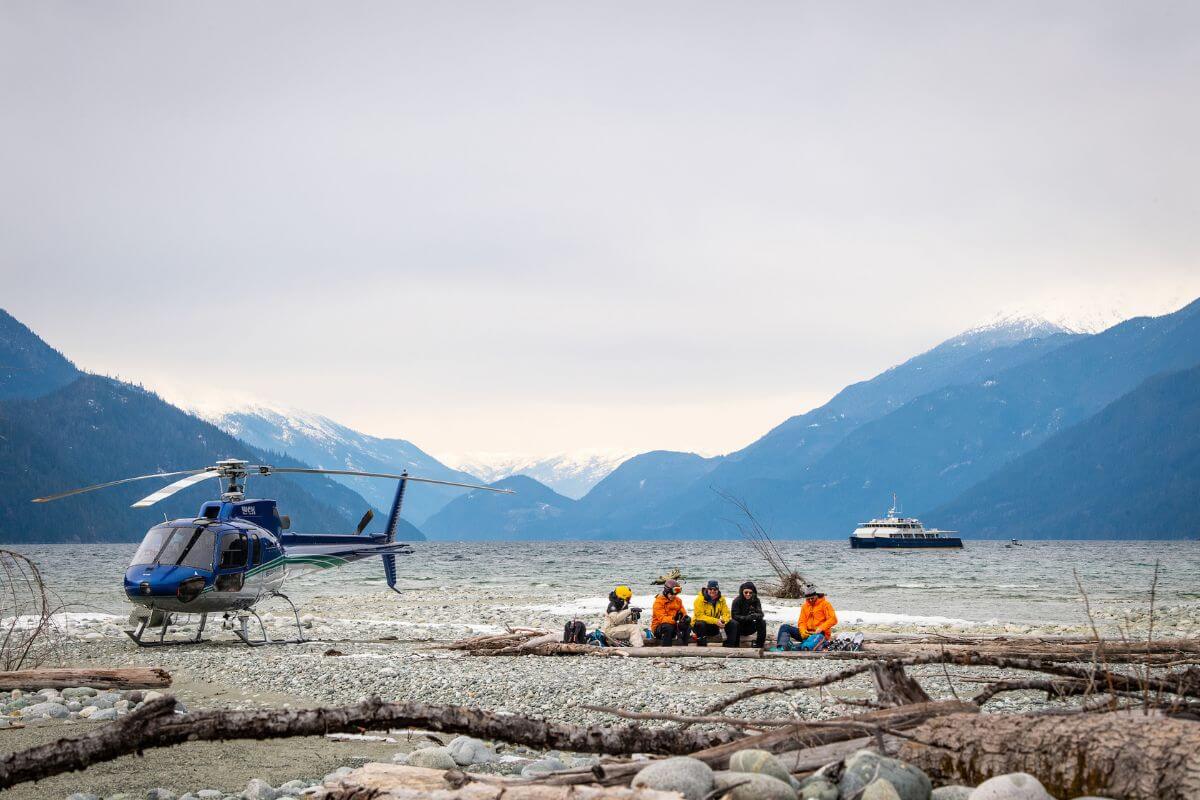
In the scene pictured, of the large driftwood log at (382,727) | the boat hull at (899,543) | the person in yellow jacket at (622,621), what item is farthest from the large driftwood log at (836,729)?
the boat hull at (899,543)

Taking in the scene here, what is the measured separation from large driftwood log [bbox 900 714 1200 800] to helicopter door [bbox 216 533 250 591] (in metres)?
13.4

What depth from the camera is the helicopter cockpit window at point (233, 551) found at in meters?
16.0

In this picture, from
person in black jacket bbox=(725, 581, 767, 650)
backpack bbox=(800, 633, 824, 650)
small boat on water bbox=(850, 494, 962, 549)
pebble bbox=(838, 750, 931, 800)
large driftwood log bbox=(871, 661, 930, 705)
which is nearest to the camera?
pebble bbox=(838, 750, 931, 800)

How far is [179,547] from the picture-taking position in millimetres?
15625

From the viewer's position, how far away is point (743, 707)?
9602mm

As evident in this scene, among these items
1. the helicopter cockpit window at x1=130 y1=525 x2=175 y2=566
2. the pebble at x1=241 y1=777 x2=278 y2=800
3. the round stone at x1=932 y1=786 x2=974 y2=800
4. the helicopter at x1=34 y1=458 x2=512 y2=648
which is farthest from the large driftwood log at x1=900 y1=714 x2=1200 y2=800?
the helicopter cockpit window at x1=130 y1=525 x2=175 y2=566

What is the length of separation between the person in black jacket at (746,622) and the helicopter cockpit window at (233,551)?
8.15 m

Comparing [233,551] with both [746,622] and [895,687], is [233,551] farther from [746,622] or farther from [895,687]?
[895,687]

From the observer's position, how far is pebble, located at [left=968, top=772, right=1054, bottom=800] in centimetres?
409

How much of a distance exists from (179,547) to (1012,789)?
565 inches

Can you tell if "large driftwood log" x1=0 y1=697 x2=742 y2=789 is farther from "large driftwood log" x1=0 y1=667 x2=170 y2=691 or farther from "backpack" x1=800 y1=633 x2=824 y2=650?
"backpack" x1=800 y1=633 x2=824 y2=650

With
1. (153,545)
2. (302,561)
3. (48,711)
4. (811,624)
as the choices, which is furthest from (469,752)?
(302,561)

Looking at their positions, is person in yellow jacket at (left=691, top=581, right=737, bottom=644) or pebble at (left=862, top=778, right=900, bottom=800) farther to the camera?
person in yellow jacket at (left=691, top=581, right=737, bottom=644)

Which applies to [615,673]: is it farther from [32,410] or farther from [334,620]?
[32,410]
